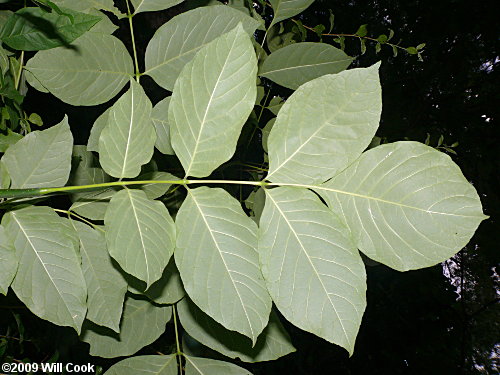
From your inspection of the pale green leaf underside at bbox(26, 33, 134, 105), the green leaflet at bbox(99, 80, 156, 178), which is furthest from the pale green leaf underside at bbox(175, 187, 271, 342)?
the pale green leaf underside at bbox(26, 33, 134, 105)

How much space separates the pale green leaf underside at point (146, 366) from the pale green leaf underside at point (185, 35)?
1.80 ft

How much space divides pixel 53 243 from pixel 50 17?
0.37 m

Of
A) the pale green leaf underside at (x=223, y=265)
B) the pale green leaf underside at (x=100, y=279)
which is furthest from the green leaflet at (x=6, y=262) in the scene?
the pale green leaf underside at (x=223, y=265)

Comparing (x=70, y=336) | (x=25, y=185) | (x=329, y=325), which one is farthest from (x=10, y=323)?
(x=329, y=325)

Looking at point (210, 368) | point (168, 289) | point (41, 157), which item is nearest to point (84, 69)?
point (41, 157)

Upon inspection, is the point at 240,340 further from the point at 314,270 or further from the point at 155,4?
the point at 155,4

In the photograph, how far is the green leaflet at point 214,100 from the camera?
1.72 ft

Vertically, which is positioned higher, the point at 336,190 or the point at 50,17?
the point at 50,17

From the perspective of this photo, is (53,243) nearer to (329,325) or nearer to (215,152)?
(215,152)

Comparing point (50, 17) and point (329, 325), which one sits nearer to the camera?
point (329, 325)

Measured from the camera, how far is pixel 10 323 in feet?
4.07

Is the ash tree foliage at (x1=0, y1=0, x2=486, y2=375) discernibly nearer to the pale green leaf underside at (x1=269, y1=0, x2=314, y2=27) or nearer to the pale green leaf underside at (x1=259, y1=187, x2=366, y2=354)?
the pale green leaf underside at (x1=259, y1=187, x2=366, y2=354)

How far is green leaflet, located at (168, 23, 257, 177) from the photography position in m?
0.52

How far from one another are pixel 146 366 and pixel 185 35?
0.66 metres
